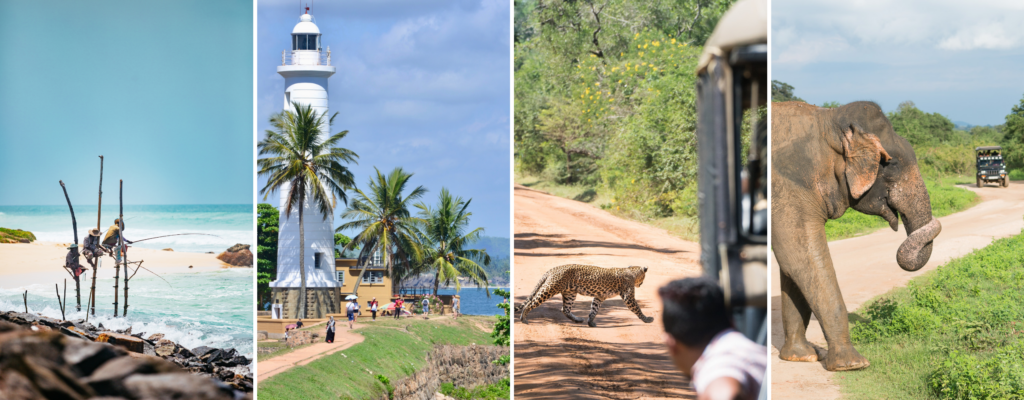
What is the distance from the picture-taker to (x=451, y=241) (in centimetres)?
637

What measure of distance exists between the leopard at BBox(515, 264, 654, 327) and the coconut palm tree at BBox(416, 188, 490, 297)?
859mm

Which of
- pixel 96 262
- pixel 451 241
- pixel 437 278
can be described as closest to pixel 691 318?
pixel 451 241

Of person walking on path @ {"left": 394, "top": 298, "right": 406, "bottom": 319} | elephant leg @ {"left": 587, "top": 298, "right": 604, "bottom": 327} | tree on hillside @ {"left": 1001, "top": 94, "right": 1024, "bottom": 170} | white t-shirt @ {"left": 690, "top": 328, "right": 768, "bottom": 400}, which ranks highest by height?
tree on hillside @ {"left": 1001, "top": 94, "right": 1024, "bottom": 170}

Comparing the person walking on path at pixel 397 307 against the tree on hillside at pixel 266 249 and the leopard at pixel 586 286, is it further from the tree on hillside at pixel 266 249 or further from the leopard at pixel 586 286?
the leopard at pixel 586 286

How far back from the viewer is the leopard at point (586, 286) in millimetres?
5117

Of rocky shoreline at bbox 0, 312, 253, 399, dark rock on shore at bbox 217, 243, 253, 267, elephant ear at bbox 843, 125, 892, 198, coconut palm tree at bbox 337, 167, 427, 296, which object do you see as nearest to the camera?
rocky shoreline at bbox 0, 312, 253, 399

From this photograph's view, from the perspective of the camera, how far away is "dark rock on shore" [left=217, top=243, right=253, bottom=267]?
8681 mm

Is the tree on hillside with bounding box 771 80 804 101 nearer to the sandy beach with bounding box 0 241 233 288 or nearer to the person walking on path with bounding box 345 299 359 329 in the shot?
the person walking on path with bounding box 345 299 359 329

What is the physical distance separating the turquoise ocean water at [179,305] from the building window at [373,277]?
5.38 ft

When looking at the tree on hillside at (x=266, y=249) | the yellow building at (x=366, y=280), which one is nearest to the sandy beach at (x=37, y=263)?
the tree on hillside at (x=266, y=249)

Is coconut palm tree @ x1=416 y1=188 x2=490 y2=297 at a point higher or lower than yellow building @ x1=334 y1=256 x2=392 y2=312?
higher

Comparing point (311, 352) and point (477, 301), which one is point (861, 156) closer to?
point (477, 301)

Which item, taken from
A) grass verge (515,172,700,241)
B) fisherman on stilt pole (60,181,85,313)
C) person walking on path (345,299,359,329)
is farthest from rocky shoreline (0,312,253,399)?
fisherman on stilt pole (60,181,85,313)

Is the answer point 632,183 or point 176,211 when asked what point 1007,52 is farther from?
point 176,211
